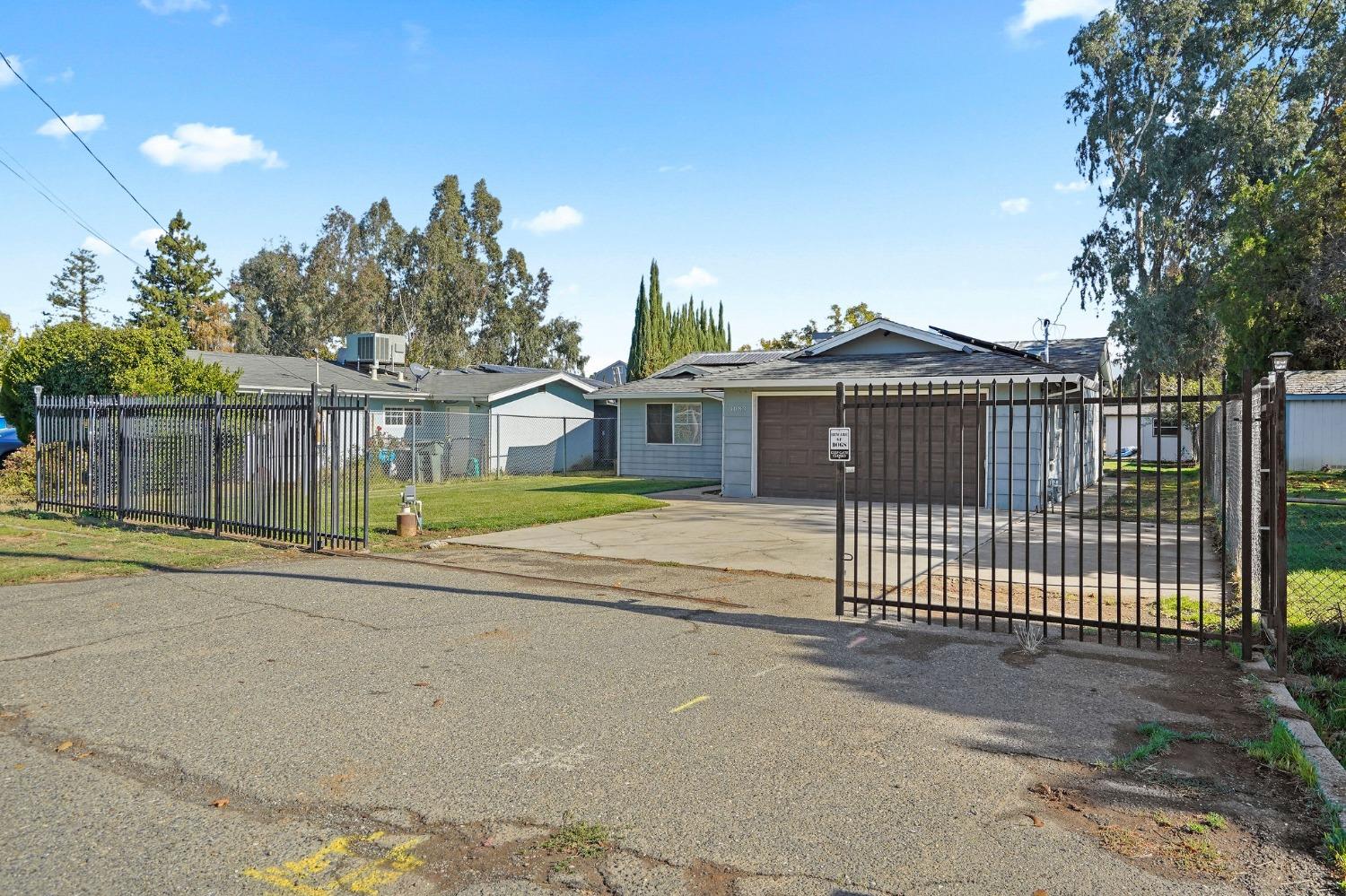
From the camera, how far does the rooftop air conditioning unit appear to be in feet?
108

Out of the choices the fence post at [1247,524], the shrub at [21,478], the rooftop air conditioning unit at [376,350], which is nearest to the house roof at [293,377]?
the rooftop air conditioning unit at [376,350]

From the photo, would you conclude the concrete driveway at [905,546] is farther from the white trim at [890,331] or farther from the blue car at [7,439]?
the blue car at [7,439]

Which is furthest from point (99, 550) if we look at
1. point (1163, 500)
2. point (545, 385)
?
point (545, 385)

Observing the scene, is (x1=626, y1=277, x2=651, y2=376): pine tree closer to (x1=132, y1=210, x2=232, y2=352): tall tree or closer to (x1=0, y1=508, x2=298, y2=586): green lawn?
(x1=132, y1=210, x2=232, y2=352): tall tree

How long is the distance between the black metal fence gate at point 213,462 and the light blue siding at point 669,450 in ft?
40.2

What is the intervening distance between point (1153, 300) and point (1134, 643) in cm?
3099

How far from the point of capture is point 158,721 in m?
5.10

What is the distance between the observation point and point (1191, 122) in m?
33.3

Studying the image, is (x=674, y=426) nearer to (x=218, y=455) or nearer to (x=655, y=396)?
(x=655, y=396)

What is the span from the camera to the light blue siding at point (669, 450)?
25938mm

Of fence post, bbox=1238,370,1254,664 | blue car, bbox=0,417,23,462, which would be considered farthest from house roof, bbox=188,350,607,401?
fence post, bbox=1238,370,1254,664

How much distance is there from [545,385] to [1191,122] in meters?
25.4

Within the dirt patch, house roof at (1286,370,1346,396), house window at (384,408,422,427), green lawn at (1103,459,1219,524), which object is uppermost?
house roof at (1286,370,1346,396)

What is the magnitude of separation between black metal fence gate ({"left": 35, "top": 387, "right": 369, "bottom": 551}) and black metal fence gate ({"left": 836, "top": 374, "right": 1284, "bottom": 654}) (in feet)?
21.5
